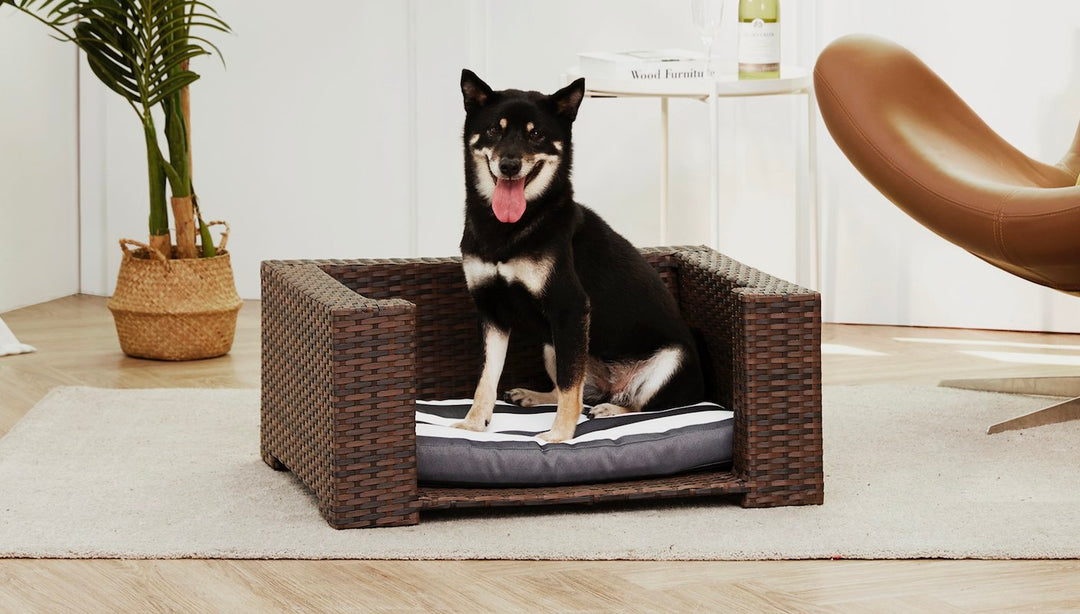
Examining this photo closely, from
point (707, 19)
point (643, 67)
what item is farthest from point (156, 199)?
point (707, 19)

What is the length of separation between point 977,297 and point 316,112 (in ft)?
8.15

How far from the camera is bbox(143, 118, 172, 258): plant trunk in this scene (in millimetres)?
4020

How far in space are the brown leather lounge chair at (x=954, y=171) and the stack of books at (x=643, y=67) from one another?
1.76 ft

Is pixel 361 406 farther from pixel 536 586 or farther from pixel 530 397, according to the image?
pixel 530 397

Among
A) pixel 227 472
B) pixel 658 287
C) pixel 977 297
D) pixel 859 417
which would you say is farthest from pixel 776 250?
pixel 227 472

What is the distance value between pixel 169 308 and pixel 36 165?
1307 millimetres

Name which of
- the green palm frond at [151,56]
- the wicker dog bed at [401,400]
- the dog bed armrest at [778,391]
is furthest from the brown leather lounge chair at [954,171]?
the green palm frond at [151,56]

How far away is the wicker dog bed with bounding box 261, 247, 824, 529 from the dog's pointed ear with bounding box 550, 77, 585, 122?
1.54ft

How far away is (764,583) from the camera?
2.10 metres

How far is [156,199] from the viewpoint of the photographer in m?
4.04

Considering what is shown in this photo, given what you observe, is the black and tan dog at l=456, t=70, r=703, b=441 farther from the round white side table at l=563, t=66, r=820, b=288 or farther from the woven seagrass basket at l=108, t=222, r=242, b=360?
the woven seagrass basket at l=108, t=222, r=242, b=360

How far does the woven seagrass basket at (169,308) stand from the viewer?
156 inches

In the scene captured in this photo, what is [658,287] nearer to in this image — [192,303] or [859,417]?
[859,417]

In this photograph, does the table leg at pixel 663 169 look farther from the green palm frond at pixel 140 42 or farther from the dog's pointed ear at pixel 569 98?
the dog's pointed ear at pixel 569 98
